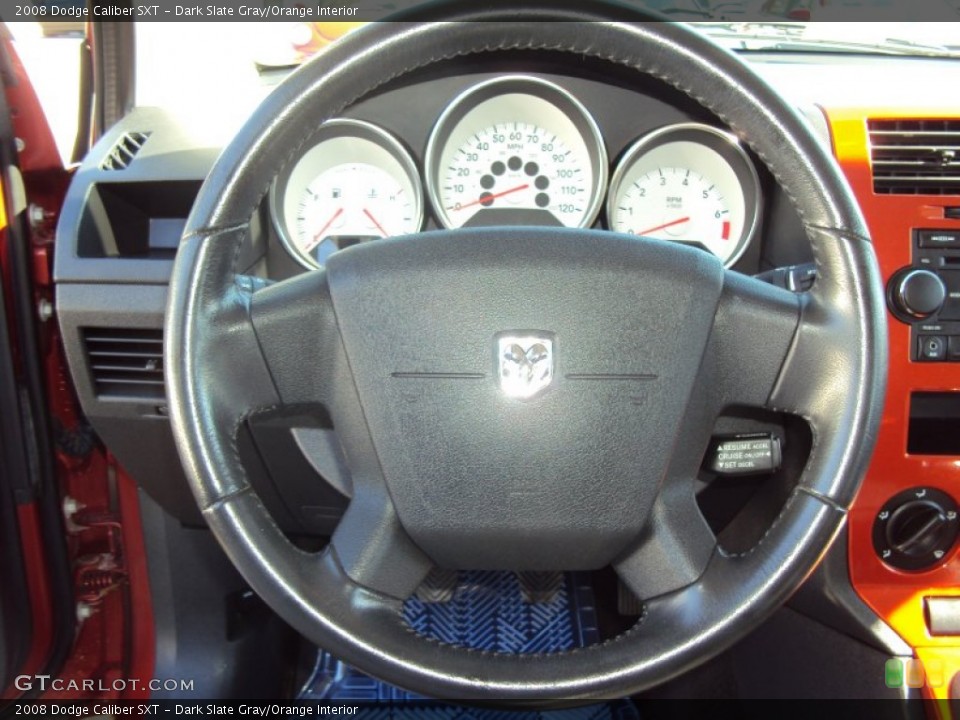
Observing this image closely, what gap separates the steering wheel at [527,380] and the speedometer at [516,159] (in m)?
0.56

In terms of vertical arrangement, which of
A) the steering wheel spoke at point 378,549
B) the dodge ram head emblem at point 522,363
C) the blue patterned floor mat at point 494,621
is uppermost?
the dodge ram head emblem at point 522,363

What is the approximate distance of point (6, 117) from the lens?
4.84 ft

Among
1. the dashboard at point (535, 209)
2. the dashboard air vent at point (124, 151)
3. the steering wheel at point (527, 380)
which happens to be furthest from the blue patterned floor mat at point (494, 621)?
the dashboard air vent at point (124, 151)

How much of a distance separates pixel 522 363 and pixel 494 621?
109 centimetres

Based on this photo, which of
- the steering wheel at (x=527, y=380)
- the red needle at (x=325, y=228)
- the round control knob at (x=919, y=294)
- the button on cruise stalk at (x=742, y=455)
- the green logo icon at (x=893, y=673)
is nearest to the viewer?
the steering wheel at (x=527, y=380)

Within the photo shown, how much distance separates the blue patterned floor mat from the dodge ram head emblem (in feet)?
3.15

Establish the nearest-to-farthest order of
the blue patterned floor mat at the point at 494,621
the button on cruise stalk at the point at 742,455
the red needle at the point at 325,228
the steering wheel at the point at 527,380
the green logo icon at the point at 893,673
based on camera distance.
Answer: the steering wheel at the point at 527,380 → the button on cruise stalk at the point at 742,455 → the green logo icon at the point at 893,673 → the red needle at the point at 325,228 → the blue patterned floor mat at the point at 494,621

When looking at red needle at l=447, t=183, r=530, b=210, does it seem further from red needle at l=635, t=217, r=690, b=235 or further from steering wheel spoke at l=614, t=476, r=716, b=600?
steering wheel spoke at l=614, t=476, r=716, b=600

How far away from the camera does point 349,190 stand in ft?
5.26

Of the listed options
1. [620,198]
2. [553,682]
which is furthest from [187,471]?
[620,198]

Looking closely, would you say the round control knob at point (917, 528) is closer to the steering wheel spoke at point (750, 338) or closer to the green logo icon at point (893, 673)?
the green logo icon at point (893, 673)

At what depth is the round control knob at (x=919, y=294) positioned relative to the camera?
1342mm

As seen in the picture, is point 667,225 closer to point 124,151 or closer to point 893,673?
point 893,673

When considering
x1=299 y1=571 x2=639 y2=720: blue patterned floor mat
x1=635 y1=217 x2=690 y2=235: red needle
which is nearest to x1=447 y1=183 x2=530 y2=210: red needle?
x1=635 y1=217 x2=690 y2=235: red needle
